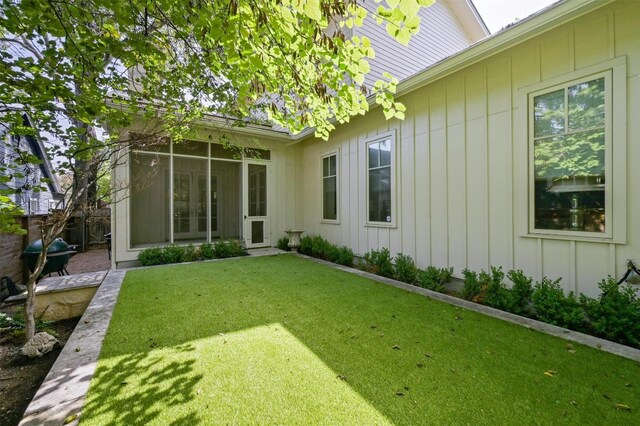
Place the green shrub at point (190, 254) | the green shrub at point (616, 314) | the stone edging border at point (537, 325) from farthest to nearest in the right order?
the green shrub at point (190, 254) < the green shrub at point (616, 314) < the stone edging border at point (537, 325)

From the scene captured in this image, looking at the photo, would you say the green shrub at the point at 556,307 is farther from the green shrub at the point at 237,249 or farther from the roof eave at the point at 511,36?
the green shrub at the point at 237,249

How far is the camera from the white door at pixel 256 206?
838cm

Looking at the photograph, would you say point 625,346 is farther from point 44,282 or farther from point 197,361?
point 44,282

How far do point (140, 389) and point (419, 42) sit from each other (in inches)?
397

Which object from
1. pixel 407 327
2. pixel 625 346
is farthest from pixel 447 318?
pixel 625 346

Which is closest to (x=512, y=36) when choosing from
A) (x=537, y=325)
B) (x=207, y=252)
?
(x=537, y=325)

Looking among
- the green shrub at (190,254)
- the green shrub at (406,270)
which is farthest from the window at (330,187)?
the green shrub at (190,254)

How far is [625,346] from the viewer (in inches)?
102

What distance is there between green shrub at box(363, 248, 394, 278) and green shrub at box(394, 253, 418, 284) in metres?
0.18

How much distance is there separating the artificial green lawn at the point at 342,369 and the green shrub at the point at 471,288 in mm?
585

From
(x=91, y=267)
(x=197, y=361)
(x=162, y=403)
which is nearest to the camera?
(x=162, y=403)

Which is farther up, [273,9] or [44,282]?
[273,9]

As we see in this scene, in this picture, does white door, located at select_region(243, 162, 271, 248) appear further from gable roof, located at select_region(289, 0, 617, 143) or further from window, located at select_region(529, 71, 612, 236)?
window, located at select_region(529, 71, 612, 236)

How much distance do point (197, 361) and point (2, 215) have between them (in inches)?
76.7
